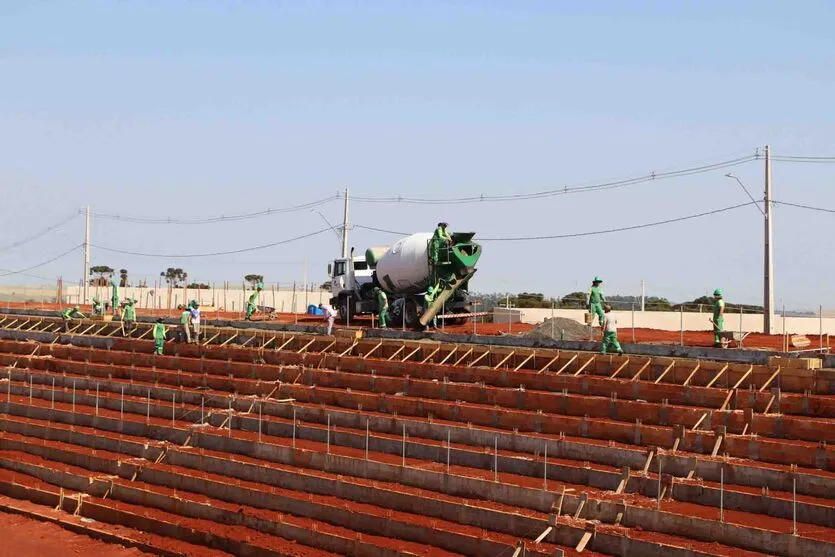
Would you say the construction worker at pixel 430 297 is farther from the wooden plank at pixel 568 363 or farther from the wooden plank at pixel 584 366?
the wooden plank at pixel 584 366

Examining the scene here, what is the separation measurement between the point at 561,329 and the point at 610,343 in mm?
6536

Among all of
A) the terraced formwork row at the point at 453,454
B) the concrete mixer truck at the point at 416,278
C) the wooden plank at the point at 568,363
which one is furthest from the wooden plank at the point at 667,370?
the concrete mixer truck at the point at 416,278

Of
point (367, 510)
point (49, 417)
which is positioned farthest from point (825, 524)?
point (49, 417)

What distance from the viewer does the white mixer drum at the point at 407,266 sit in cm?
3388

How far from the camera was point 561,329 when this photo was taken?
3097cm

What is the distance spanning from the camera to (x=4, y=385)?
3127cm

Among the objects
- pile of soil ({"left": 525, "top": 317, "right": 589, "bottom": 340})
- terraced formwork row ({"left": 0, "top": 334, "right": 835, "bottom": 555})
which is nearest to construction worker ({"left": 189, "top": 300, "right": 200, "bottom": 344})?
terraced formwork row ({"left": 0, "top": 334, "right": 835, "bottom": 555})

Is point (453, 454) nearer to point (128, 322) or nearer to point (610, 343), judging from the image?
point (610, 343)

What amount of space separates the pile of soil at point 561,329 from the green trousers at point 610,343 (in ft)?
20.6

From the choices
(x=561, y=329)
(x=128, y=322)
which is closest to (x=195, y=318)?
(x=128, y=322)

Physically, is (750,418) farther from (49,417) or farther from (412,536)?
(49,417)

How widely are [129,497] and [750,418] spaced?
41.2 ft

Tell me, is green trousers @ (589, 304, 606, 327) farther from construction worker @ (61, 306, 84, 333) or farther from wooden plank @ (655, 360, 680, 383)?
construction worker @ (61, 306, 84, 333)

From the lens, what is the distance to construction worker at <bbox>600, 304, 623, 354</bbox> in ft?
77.5
